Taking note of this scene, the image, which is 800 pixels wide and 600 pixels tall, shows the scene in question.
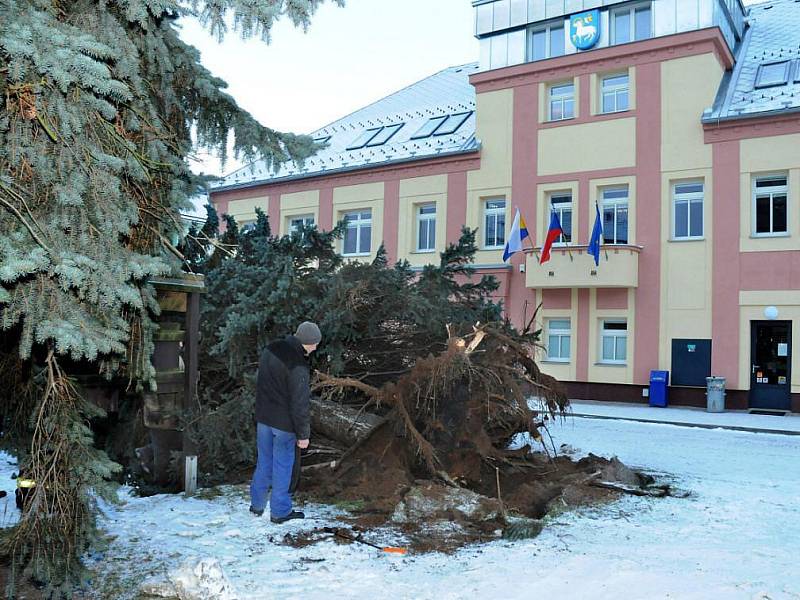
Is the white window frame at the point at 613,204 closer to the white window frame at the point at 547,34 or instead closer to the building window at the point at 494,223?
the building window at the point at 494,223

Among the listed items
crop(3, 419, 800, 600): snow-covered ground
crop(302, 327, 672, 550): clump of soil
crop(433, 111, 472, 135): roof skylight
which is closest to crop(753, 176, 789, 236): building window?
crop(433, 111, 472, 135): roof skylight

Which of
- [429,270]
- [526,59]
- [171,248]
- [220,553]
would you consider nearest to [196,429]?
[220,553]

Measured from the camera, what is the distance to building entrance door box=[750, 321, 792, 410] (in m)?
19.1

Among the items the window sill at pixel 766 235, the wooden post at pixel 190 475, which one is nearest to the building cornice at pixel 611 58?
the window sill at pixel 766 235

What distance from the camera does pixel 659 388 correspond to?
20078mm

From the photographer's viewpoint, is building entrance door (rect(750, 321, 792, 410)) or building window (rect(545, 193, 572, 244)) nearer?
building entrance door (rect(750, 321, 792, 410))

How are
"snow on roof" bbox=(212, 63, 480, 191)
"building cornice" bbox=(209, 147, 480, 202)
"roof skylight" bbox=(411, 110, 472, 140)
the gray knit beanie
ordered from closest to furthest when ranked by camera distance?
the gray knit beanie → "building cornice" bbox=(209, 147, 480, 202) → "snow on roof" bbox=(212, 63, 480, 191) → "roof skylight" bbox=(411, 110, 472, 140)

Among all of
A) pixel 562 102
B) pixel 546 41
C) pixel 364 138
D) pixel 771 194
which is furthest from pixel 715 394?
pixel 364 138

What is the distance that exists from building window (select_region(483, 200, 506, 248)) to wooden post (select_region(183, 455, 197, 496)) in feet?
59.1

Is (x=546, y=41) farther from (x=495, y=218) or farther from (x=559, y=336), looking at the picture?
(x=559, y=336)

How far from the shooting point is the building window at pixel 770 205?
19312 millimetres

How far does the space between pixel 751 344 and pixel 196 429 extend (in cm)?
1674

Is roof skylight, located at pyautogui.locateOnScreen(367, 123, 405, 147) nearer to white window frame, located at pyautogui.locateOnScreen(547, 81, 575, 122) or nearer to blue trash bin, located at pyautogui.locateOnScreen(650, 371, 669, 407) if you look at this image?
white window frame, located at pyautogui.locateOnScreen(547, 81, 575, 122)

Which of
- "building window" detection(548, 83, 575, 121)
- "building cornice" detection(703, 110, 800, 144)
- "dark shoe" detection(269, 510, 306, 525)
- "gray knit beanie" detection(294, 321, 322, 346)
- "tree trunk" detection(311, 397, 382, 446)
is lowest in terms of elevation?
"dark shoe" detection(269, 510, 306, 525)
